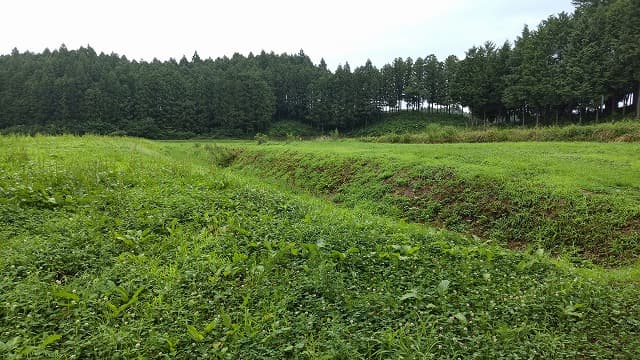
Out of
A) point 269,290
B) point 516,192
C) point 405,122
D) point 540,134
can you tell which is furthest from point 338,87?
point 269,290

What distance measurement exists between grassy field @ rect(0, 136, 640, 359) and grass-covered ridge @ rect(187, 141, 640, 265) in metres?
1.60

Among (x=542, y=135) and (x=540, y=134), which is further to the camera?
(x=540, y=134)

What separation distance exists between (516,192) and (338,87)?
64460 millimetres

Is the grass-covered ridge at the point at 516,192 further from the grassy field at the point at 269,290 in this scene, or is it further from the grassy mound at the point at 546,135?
the grassy mound at the point at 546,135

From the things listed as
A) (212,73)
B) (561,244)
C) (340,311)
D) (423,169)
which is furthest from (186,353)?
(212,73)

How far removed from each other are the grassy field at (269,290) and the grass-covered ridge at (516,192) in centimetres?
160

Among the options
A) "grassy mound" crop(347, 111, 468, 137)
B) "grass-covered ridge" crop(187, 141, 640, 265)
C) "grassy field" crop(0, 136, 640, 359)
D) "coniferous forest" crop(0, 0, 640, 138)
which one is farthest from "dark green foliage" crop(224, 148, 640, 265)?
"grassy mound" crop(347, 111, 468, 137)

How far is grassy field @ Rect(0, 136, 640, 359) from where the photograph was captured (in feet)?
12.8

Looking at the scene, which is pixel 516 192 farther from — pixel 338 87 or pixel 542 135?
pixel 338 87

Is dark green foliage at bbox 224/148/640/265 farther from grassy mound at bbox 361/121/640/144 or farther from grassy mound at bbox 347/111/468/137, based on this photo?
grassy mound at bbox 347/111/468/137

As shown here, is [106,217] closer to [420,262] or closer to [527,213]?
[420,262]

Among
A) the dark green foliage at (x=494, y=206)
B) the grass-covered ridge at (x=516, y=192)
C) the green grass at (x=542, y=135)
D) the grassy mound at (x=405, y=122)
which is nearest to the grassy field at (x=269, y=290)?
the dark green foliage at (x=494, y=206)

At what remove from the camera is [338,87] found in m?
70.8

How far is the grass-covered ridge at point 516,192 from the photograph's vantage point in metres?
7.19
